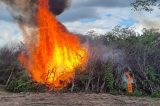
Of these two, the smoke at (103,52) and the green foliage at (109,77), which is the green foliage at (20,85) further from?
the green foliage at (109,77)

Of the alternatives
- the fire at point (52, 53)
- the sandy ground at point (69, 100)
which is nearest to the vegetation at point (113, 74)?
the fire at point (52, 53)

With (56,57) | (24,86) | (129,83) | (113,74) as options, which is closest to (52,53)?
(56,57)

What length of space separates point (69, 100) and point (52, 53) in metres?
4.93

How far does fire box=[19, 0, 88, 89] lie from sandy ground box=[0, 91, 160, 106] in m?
1.80

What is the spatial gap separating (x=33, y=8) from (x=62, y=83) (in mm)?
4380

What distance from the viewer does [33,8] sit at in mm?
20797

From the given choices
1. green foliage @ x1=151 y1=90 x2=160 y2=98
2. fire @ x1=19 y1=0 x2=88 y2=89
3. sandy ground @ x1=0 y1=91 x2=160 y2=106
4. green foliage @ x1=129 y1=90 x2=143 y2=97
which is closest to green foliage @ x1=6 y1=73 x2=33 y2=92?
fire @ x1=19 y1=0 x2=88 y2=89

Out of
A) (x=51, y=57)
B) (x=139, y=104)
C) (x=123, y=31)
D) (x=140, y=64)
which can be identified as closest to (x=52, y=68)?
(x=51, y=57)

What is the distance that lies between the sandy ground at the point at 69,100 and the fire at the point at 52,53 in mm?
1803

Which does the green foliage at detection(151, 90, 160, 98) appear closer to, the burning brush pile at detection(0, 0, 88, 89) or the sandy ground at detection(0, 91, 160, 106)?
the sandy ground at detection(0, 91, 160, 106)

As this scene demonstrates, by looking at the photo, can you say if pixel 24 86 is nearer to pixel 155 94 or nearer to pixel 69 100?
pixel 69 100

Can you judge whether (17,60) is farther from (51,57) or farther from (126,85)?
(126,85)

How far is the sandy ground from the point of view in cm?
1500

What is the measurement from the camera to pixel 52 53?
20.2 metres
